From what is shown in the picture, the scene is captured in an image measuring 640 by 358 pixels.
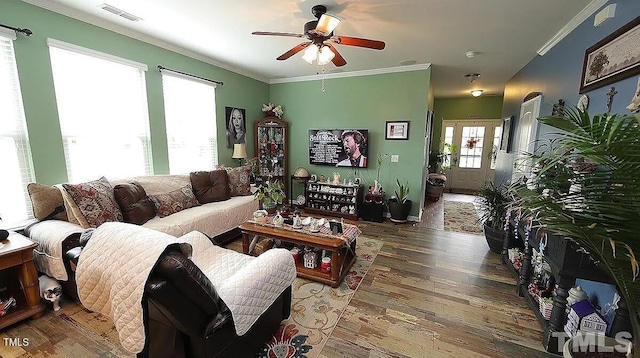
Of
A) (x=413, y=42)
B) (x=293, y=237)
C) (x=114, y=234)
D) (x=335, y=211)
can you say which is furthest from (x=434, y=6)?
(x=335, y=211)

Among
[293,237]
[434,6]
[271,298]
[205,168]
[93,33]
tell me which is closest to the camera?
[271,298]

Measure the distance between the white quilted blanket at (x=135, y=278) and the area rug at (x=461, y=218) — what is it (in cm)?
346

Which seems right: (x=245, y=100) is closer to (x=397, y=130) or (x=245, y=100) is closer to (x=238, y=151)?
(x=238, y=151)

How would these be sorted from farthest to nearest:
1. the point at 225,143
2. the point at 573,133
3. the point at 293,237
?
the point at 225,143, the point at 293,237, the point at 573,133

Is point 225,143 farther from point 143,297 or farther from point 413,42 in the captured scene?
point 143,297

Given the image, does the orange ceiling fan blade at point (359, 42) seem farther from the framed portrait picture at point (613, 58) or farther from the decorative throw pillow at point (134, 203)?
the decorative throw pillow at point (134, 203)

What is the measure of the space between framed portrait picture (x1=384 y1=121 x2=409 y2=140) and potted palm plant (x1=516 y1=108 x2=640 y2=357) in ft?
10.6

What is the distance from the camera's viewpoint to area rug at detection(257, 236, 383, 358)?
1722 mm

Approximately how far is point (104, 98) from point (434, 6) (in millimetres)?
3546

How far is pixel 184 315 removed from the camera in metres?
1.13

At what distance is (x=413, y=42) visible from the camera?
10.2 ft

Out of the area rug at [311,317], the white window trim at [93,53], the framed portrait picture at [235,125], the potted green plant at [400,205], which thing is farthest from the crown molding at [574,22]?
the white window trim at [93,53]

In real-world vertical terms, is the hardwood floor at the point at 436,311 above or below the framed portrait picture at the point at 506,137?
below

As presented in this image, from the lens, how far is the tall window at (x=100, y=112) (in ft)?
8.41
